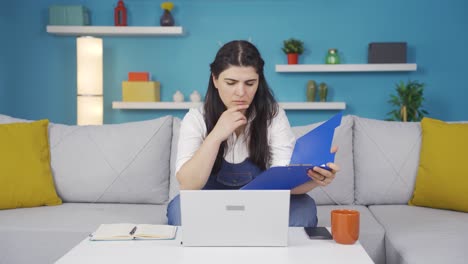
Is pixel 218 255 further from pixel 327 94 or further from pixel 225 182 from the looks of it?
pixel 327 94

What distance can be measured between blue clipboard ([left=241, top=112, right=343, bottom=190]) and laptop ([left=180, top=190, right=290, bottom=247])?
0.09 meters

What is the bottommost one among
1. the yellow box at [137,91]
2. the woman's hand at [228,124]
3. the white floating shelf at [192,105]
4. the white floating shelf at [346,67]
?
the white floating shelf at [192,105]

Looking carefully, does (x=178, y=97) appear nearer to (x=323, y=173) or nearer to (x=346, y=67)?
(x=346, y=67)

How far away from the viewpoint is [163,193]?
2494 mm

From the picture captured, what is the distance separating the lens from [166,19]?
4246mm

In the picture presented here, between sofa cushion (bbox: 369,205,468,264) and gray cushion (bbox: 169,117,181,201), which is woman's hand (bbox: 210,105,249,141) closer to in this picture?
sofa cushion (bbox: 369,205,468,264)

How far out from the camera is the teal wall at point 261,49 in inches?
170

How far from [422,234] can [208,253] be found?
3.10 feet

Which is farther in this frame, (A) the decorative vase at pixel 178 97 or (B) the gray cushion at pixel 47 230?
(A) the decorative vase at pixel 178 97

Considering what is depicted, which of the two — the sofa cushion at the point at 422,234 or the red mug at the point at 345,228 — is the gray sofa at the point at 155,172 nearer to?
the sofa cushion at the point at 422,234

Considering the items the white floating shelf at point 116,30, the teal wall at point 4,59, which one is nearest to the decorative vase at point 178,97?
the white floating shelf at point 116,30

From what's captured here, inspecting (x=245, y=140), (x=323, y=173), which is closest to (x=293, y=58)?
(x=245, y=140)

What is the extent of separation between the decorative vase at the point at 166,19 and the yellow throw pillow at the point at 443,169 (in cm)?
241

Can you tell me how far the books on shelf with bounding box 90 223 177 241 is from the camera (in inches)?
56.9
